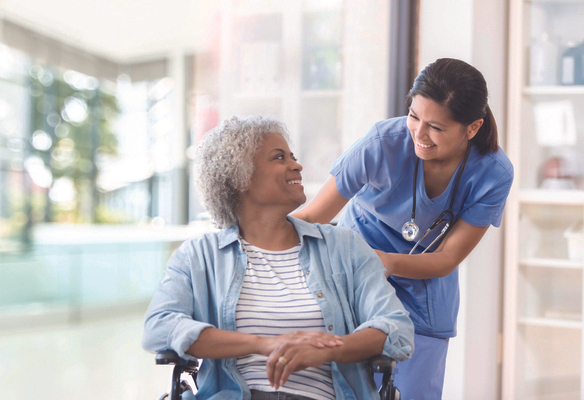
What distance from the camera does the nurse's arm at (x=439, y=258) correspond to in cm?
137

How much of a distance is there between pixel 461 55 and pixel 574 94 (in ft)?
2.54

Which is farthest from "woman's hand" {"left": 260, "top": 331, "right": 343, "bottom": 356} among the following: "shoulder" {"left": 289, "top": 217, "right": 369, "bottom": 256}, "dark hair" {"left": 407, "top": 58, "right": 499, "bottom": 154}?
"dark hair" {"left": 407, "top": 58, "right": 499, "bottom": 154}

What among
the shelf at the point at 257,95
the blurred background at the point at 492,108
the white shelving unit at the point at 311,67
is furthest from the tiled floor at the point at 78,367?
the shelf at the point at 257,95

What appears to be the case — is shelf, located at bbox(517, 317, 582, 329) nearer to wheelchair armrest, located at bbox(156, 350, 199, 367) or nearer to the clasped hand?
the clasped hand

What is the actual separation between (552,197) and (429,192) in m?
1.57

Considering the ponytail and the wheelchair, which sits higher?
the ponytail

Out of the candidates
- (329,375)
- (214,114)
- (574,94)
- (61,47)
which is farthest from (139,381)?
(61,47)

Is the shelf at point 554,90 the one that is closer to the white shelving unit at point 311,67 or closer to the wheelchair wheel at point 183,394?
the white shelving unit at point 311,67

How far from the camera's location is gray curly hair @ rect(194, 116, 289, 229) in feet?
4.21

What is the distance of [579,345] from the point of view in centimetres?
275

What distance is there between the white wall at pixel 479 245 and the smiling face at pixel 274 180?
154cm

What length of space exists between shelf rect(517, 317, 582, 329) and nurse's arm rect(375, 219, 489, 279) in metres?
1.59

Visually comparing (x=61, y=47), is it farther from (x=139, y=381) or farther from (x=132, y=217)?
(x=139, y=381)

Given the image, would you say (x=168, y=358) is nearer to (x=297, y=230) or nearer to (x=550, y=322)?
(x=297, y=230)
